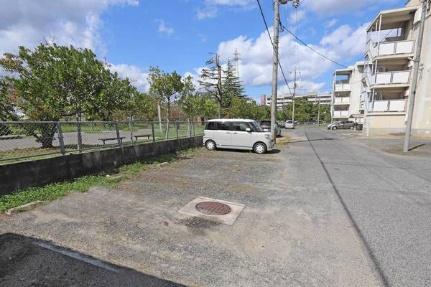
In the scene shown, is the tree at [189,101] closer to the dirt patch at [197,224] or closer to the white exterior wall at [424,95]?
the dirt patch at [197,224]

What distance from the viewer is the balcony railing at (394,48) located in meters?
22.0

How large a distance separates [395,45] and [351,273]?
85.9 ft

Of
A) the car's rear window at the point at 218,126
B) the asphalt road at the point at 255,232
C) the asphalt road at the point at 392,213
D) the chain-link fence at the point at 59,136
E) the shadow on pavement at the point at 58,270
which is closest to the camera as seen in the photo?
the shadow on pavement at the point at 58,270

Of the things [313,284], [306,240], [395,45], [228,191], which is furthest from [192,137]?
[395,45]

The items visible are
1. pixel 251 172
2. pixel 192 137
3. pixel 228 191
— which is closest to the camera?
pixel 228 191

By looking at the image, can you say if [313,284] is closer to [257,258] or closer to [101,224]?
[257,258]

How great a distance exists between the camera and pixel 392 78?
22.5m

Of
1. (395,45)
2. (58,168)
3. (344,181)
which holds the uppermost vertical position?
(395,45)

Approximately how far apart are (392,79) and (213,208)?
24.6 m

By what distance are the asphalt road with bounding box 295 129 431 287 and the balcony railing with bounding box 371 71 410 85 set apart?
16336 millimetres

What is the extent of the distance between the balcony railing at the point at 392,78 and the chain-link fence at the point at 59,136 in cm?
2197

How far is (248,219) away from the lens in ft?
14.8

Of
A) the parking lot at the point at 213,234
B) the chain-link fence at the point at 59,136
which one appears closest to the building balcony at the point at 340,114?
the chain-link fence at the point at 59,136

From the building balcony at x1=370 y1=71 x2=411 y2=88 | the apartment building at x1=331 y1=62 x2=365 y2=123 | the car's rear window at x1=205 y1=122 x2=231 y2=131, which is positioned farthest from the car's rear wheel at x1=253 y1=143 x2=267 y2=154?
the apartment building at x1=331 y1=62 x2=365 y2=123
